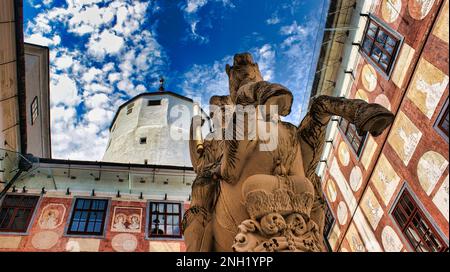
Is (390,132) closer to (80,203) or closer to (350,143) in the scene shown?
(350,143)

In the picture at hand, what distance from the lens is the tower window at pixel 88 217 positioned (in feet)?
46.9

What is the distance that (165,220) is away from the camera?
1532 cm

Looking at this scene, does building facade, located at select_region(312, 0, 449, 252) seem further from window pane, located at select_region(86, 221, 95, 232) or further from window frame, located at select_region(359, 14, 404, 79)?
window pane, located at select_region(86, 221, 95, 232)

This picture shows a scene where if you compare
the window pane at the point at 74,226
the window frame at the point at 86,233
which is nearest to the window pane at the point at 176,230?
the window frame at the point at 86,233

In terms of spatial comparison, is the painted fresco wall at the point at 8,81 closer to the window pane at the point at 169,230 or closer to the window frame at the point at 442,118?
the window pane at the point at 169,230

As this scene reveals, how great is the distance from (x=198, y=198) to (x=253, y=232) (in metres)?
0.96

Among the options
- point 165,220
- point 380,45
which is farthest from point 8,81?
point 380,45

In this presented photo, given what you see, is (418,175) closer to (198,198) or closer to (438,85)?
(438,85)

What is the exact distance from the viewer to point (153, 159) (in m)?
22.0

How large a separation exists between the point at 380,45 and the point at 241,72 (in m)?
9.86

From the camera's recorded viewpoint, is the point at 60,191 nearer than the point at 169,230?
No

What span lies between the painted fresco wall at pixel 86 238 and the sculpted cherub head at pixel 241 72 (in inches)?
396

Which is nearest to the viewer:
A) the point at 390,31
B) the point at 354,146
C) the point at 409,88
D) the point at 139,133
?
the point at 409,88
